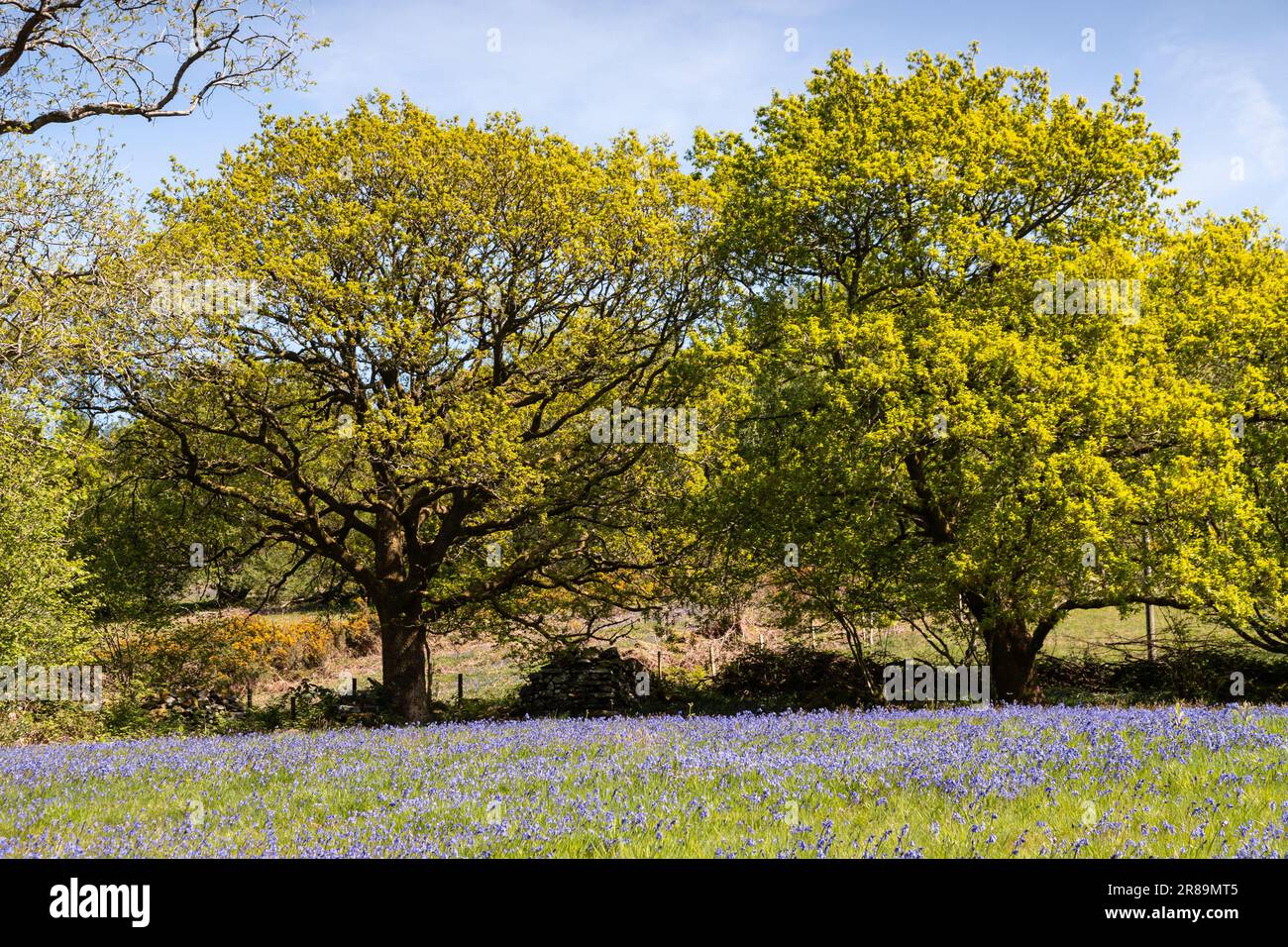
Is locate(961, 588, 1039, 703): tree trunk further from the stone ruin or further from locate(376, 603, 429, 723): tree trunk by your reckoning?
locate(376, 603, 429, 723): tree trunk

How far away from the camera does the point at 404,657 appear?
21.8 metres

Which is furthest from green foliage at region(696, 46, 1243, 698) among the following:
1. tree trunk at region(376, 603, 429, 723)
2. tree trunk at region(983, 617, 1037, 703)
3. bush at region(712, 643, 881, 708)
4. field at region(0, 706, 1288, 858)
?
tree trunk at region(376, 603, 429, 723)

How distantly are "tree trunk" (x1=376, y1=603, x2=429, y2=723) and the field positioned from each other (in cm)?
1127

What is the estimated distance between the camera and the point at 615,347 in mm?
21188

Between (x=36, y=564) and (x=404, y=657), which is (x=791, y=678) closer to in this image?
(x=404, y=657)

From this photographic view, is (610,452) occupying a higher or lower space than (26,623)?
higher

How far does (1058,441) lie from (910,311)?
371cm

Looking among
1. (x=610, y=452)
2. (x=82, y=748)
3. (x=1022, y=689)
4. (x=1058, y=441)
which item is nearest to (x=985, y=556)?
(x=1058, y=441)

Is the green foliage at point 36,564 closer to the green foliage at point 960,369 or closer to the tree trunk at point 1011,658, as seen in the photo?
the green foliage at point 960,369

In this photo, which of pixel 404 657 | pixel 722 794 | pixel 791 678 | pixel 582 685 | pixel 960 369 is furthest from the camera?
pixel 791 678

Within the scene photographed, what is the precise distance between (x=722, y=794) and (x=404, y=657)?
16.5 m

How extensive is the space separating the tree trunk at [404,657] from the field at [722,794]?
37.0 ft

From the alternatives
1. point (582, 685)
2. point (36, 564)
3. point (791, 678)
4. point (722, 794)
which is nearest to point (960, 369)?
point (722, 794)
